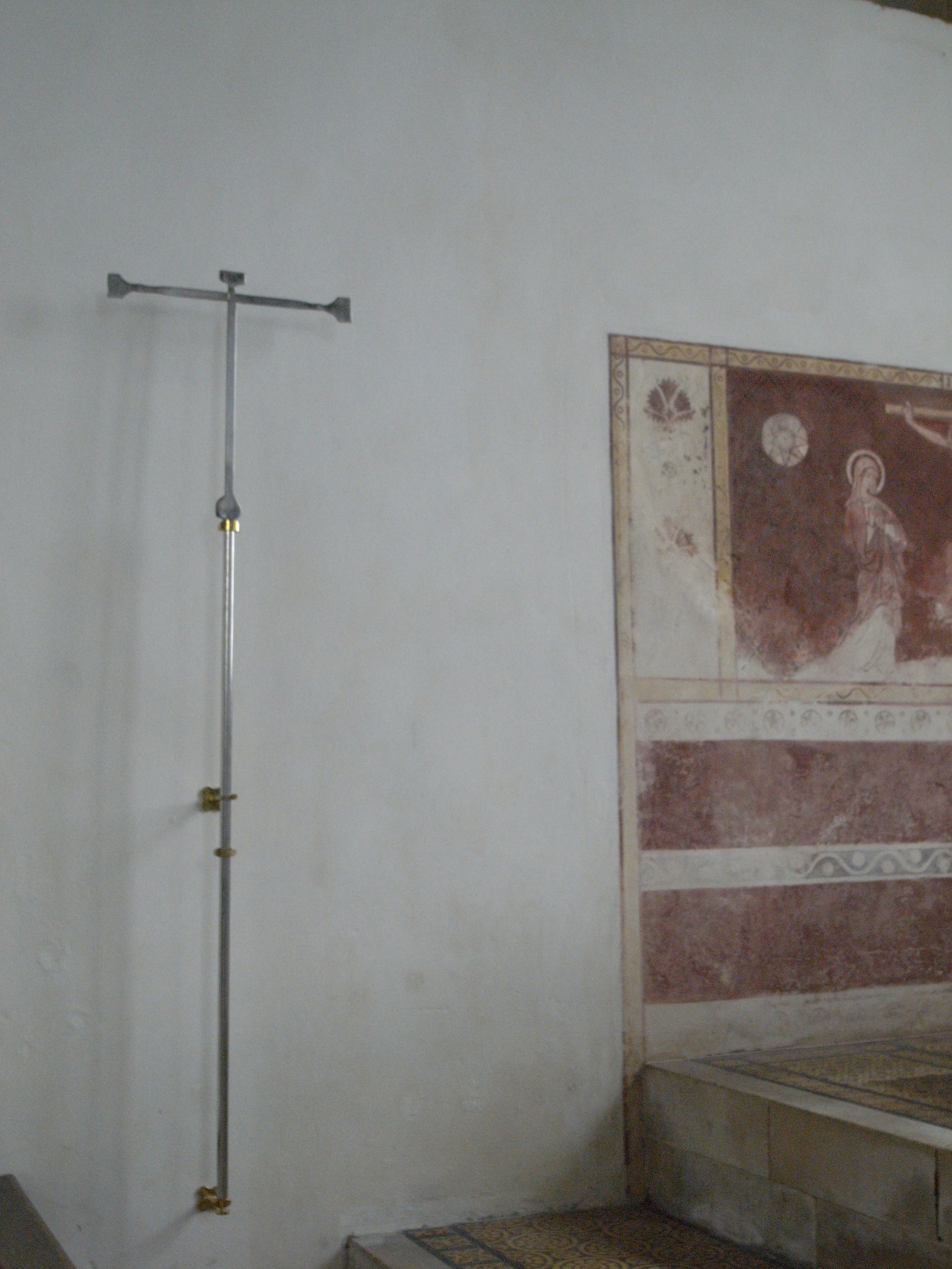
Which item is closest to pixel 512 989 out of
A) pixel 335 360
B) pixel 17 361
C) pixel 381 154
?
pixel 335 360

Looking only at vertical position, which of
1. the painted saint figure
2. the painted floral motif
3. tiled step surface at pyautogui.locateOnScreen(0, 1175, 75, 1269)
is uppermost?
the painted floral motif

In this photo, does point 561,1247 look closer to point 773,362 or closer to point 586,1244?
point 586,1244

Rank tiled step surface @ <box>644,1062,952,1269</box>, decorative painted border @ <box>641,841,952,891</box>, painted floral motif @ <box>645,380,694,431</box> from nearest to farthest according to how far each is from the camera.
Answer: tiled step surface @ <box>644,1062,952,1269</box>, decorative painted border @ <box>641,841,952,891</box>, painted floral motif @ <box>645,380,694,431</box>

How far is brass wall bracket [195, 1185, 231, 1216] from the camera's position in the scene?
330cm

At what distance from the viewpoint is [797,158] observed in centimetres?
441

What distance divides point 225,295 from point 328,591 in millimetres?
809

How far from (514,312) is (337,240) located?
1.80 feet

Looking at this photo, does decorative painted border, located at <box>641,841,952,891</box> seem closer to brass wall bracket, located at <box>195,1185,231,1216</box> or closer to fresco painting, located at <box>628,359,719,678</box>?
fresco painting, located at <box>628,359,719,678</box>

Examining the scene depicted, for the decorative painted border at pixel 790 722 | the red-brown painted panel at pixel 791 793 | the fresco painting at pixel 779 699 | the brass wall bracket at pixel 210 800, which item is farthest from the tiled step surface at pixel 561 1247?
the decorative painted border at pixel 790 722

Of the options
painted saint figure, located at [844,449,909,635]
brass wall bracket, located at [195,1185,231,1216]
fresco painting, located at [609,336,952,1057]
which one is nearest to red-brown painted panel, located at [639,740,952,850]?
fresco painting, located at [609,336,952,1057]

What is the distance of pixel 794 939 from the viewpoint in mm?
4027

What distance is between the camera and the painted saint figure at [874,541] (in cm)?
425

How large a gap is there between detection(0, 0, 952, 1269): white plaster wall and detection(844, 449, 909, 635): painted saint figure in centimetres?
46

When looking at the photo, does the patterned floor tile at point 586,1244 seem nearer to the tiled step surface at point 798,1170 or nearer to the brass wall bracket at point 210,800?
the tiled step surface at point 798,1170
